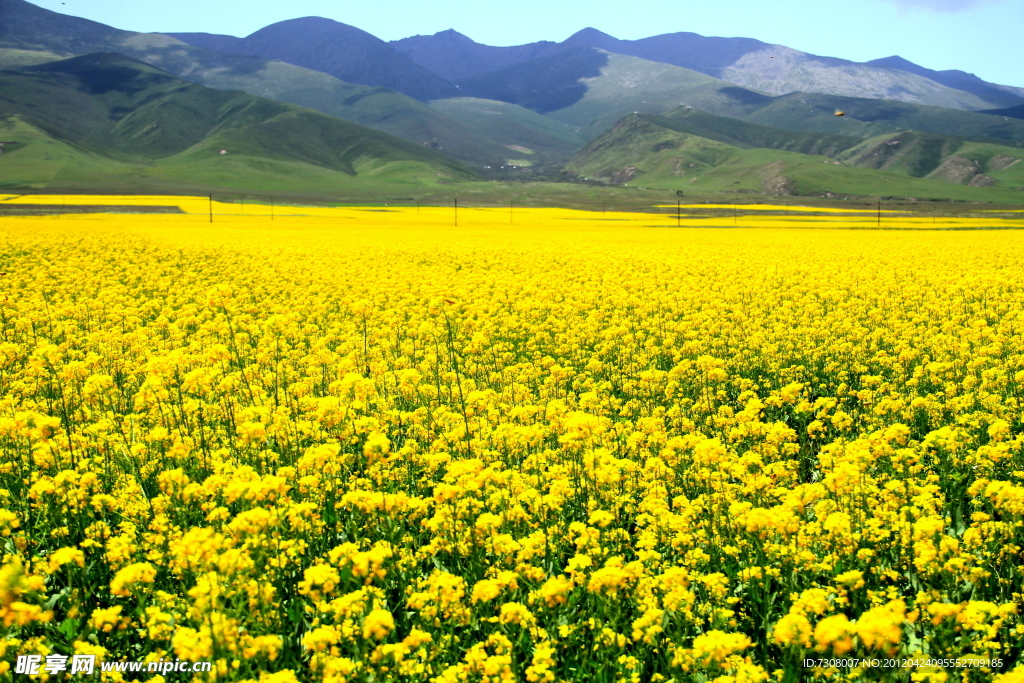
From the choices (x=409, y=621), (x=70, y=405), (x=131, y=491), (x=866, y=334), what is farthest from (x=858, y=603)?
(x=866, y=334)

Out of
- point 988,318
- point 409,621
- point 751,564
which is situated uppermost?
point 988,318

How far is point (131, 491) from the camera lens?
20.7 feet

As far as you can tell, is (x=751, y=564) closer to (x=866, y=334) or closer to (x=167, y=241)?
(x=866, y=334)

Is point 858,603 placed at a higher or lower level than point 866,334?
lower

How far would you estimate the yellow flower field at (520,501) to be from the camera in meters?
4.40

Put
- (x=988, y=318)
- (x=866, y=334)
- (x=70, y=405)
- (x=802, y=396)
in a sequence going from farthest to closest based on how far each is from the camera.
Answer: (x=988, y=318)
(x=866, y=334)
(x=802, y=396)
(x=70, y=405)

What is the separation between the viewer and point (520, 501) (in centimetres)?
644

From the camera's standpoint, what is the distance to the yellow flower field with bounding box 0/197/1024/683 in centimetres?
440

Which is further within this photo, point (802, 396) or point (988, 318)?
point (988, 318)

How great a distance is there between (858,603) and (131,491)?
5.93 metres

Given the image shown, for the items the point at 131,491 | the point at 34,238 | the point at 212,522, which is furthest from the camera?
the point at 34,238

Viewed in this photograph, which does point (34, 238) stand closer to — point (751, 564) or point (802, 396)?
point (802, 396)

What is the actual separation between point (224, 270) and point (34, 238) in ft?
53.3

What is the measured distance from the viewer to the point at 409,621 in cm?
518
